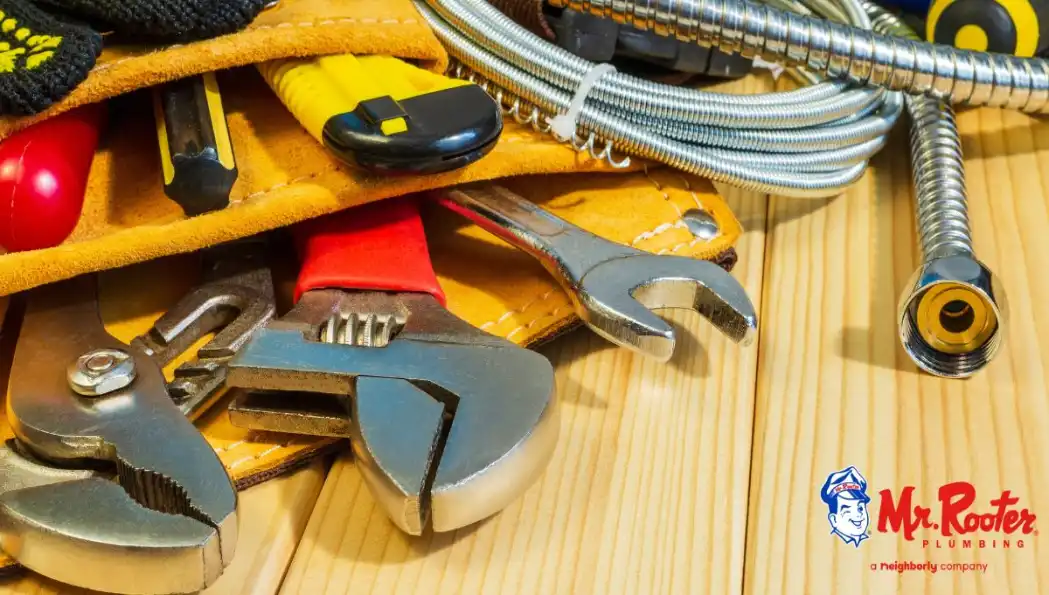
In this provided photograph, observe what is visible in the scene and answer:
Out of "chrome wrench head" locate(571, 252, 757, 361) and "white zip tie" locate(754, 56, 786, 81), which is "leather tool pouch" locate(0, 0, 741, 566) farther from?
"white zip tie" locate(754, 56, 786, 81)

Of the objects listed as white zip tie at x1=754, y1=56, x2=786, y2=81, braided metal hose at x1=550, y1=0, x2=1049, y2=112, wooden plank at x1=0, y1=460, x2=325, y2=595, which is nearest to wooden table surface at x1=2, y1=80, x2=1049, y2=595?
wooden plank at x1=0, y1=460, x2=325, y2=595

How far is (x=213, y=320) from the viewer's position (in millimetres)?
522

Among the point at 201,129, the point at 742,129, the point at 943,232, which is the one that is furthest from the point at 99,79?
the point at 943,232

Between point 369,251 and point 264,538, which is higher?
point 369,251

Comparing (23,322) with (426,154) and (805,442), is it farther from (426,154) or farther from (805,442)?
(805,442)

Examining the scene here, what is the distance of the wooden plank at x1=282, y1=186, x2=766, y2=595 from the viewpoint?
453mm

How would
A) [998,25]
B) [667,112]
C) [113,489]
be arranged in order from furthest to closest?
1. [998,25]
2. [667,112]
3. [113,489]

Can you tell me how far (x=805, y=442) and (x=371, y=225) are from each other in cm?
27

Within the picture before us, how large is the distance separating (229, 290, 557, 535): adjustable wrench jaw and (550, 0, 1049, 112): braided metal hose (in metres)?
0.25

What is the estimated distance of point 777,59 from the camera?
0.65m

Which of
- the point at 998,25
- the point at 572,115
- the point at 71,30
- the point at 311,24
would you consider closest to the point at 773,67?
the point at 998,25

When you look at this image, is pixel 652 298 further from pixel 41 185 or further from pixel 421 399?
pixel 41 185

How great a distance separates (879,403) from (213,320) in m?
0.38

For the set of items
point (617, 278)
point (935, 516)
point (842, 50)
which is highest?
point (842, 50)
